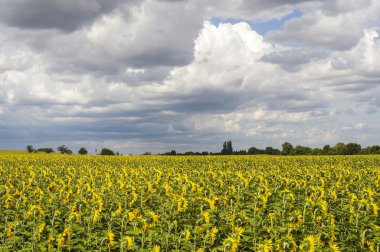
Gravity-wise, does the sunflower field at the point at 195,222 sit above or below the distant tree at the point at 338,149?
below

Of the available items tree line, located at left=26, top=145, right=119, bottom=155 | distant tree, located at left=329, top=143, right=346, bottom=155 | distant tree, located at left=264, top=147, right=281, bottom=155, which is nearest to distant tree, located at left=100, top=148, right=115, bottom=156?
tree line, located at left=26, top=145, right=119, bottom=155

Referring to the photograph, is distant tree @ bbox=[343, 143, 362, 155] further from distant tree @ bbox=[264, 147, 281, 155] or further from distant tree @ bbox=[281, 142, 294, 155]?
distant tree @ bbox=[264, 147, 281, 155]

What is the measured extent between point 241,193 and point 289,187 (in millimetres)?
3168

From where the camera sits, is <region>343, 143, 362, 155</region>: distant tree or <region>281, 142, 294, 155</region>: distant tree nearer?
<region>281, 142, 294, 155</region>: distant tree

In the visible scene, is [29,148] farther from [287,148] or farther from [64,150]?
[287,148]

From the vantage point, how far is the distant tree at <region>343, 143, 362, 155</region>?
93600mm

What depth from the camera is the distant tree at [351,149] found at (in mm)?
93600

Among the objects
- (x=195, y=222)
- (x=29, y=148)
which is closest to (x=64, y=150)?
(x=29, y=148)

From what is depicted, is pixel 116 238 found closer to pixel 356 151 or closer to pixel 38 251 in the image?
pixel 38 251

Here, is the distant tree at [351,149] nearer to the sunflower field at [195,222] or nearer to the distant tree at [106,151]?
the distant tree at [106,151]

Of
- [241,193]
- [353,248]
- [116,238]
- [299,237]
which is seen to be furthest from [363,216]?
[116,238]

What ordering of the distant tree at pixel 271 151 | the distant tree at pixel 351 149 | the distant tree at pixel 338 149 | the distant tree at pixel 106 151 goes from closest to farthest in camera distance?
the distant tree at pixel 106 151 → the distant tree at pixel 271 151 → the distant tree at pixel 338 149 → the distant tree at pixel 351 149

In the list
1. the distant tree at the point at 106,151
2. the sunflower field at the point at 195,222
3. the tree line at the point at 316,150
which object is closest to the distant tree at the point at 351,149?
the tree line at the point at 316,150

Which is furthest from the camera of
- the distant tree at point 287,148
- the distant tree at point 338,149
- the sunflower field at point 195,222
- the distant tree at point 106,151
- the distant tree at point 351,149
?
the distant tree at point 351,149
